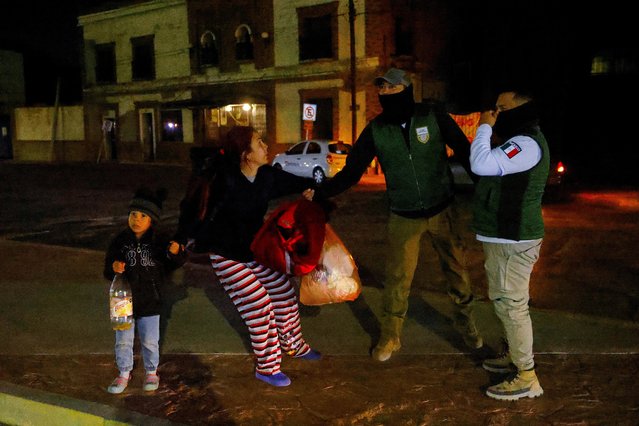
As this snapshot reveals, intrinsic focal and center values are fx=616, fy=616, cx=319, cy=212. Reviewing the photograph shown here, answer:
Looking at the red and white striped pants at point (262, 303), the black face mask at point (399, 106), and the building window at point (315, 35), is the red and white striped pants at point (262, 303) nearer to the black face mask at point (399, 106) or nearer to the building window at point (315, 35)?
the black face mask at point (399, 106)

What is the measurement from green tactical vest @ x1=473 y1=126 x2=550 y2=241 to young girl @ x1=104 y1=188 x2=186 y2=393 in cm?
194

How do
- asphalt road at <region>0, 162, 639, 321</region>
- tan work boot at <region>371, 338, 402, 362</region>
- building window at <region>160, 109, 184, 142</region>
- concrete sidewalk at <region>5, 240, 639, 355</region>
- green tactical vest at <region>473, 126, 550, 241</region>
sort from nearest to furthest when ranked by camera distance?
green tactical vest at <region>473, 126, 550, 241</region>
tan work boot at <region>371, 338, 402, 362</region>
concrete sidewalk at <region>5, 240, 639, 355</region>
asphalt road at <region>0, 162, 639, 321</region>
building window at <region>160, 109, 184, 142</region>

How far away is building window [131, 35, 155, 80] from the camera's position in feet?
108

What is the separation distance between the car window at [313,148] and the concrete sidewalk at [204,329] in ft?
45.9

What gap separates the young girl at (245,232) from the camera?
398 cm

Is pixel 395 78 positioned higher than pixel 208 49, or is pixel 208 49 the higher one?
pixel 208 49

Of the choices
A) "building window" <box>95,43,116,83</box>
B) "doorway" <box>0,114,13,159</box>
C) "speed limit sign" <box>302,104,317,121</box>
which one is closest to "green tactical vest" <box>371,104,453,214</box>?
"speed limit sign" <box>302,104,317,121</box>

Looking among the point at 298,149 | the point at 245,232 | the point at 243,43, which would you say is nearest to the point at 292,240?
the point at 245,232

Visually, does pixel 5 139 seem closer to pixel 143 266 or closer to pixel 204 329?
pixel 204 329

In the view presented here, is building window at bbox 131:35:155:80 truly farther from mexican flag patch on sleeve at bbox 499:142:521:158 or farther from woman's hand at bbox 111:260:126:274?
mexican flag patch on sleeve at bbox 499:142:521:158

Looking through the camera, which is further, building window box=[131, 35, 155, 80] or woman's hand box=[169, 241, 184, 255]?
building window box=[131, 35, 155, 80]

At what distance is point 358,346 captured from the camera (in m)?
4.74

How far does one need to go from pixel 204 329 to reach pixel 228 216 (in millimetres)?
1587

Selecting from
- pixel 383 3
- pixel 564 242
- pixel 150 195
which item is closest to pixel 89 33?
pixel 383 3
